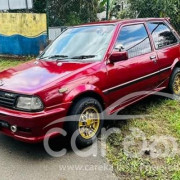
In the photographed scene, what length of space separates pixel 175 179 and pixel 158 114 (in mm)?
1997

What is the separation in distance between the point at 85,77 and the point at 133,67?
3.53 ft

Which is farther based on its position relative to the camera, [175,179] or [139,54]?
[139,54]

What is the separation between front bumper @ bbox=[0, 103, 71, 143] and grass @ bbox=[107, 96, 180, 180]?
871 millimetres

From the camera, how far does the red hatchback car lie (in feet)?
11.1

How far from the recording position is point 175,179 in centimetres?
306

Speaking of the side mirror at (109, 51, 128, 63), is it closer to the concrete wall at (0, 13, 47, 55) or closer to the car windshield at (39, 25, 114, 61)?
the car windshield at (39, 25, 114, 61)

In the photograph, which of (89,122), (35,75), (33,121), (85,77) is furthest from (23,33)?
(33,121)

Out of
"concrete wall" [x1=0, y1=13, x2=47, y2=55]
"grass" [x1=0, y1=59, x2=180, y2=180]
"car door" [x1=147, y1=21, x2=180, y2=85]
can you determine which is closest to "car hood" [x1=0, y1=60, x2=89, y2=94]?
"grass" [x1=0, y1=59, x2=180, y2=180]

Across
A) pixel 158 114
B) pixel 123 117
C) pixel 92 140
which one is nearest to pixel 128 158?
pixel 92 140

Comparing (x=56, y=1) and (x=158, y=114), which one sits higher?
(x=56, y=1)

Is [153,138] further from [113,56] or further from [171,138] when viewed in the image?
[113,56]

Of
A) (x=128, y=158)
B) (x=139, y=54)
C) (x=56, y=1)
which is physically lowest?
(x=128, y=158)

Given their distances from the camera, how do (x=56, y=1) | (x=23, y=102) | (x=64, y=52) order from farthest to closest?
(x=56, y=1) < (x=64, y=52) < (x=23, y=102)

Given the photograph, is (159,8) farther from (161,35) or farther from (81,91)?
(81,91)
